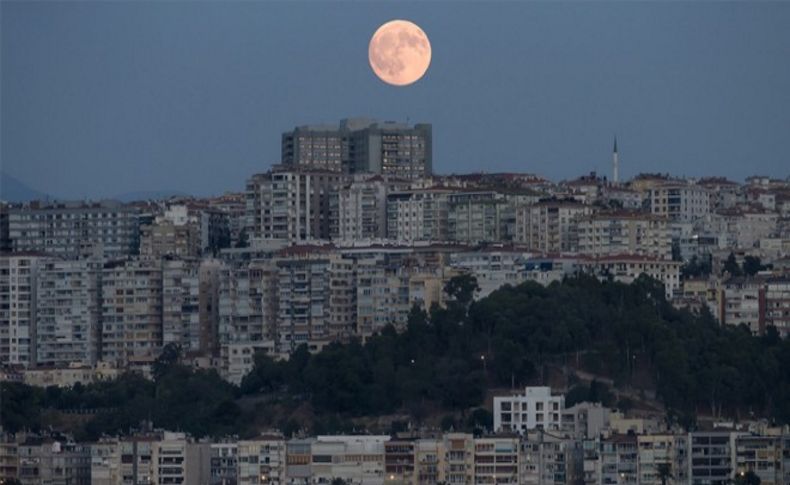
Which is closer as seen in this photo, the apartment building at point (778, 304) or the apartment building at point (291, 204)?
the apartment building at point (778, 304)

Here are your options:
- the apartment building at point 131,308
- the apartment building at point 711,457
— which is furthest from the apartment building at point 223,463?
the apartment building at point 131,308

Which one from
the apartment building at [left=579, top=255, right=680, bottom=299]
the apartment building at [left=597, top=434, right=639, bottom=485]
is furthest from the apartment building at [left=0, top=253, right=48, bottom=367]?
the apartment building at [left=597, top=434, right=639, bottom=485]

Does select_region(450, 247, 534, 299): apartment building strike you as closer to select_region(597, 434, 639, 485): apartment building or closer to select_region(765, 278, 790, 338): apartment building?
select_region(765, 278, 790, 338): apartment building

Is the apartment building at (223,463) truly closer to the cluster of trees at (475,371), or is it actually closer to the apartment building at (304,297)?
the cluster of trees at (475,371)

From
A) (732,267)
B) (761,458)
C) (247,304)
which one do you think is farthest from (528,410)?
(732,267)

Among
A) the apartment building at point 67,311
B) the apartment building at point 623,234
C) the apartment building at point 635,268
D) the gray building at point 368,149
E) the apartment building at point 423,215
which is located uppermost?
the gray building at point 368,149

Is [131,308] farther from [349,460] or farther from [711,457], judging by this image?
[711,457]
